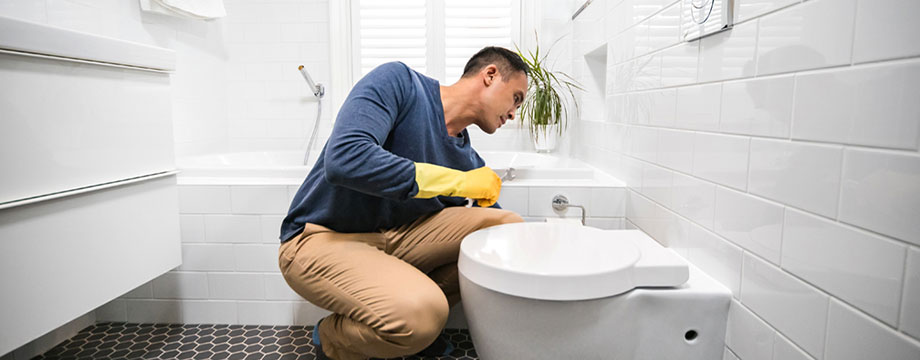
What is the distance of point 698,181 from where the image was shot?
3.88 ft

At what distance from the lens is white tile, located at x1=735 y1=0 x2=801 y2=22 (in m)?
0.89

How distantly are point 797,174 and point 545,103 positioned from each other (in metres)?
1.85

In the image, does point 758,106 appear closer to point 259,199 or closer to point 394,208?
point 394,208

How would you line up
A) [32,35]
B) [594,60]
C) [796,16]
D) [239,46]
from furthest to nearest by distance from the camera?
1. [239,46]
2. [594,60]
3. [32,35]
4. [796,16]

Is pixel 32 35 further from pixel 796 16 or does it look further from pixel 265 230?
pixel 796 16

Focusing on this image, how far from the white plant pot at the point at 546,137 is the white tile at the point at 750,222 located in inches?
64.8

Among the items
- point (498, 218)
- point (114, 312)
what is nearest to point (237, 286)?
point (114, 312)

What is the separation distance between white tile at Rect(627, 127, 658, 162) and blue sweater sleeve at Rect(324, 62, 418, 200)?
2.51ft

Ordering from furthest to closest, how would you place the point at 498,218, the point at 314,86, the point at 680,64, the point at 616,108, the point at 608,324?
the point at 314,86, the point at 616,108, the point at 498,218, the point at 680,64, the point at 608,324

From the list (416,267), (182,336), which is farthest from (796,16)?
(182,336)

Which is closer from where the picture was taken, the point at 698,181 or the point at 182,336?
the point at 698,181

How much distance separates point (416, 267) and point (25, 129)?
3.21 feet

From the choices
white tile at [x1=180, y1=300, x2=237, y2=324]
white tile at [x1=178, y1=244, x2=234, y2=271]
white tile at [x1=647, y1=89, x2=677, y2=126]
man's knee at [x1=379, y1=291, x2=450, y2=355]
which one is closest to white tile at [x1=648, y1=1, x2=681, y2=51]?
white tile at [x1=647, y1=89, x2=677, y2=126]

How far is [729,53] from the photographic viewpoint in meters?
1.05
